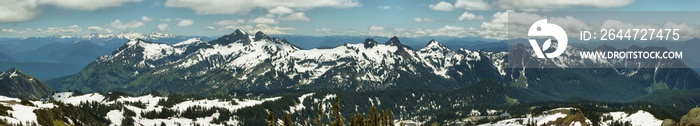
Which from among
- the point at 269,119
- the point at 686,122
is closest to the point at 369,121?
the point at 269,119

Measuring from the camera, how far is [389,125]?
117 metres

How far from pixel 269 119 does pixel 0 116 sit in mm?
169362

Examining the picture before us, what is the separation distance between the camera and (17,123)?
641ft

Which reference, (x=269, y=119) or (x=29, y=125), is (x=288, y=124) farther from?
(x=29, y=125)

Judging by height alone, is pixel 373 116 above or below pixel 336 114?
below

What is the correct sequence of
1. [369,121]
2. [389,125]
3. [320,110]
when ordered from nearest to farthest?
[320,110], [369,121], [389,125]

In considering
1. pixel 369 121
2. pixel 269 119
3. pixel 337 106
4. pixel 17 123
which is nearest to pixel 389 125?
pixel 369 121

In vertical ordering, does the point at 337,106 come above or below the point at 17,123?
above

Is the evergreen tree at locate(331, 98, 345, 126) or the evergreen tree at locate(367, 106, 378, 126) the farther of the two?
the evergreen tree at locate(367, 106, 378, 126)

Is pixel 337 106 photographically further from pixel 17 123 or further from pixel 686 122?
pixel 17 123

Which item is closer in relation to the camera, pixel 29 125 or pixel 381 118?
pixel 381 118

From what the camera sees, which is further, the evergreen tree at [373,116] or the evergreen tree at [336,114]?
the evergreen tree at [373,116]

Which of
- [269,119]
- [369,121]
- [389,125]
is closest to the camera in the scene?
[269,119]

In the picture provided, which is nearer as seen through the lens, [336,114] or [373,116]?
[336,114]
